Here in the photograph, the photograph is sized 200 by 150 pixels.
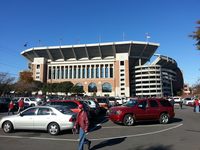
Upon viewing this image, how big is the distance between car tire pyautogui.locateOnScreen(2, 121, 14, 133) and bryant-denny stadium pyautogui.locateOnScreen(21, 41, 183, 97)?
406ft

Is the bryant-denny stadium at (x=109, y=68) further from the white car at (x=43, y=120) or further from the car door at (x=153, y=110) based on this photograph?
the white car at (x=43, y=120)

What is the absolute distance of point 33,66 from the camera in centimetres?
15325

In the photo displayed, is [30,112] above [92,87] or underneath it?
underneath

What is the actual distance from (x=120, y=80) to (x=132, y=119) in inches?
4929

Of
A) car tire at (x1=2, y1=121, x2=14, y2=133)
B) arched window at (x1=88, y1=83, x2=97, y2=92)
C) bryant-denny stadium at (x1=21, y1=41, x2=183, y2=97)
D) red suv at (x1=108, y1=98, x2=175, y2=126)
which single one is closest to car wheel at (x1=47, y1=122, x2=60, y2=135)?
car tire at (x1=2, y1=121, x2=14, y2=133)

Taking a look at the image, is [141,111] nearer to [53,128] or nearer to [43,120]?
[53,128]

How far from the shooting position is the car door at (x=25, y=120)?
42.7 feet

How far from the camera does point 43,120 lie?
12820mm

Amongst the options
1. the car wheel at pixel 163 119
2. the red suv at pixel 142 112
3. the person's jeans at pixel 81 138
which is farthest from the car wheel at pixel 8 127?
the car wheel at pixel 163 119

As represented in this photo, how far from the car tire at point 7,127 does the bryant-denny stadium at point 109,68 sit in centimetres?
12389

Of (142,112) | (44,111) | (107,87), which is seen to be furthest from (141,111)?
(107,87)

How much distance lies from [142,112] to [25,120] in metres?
7.37

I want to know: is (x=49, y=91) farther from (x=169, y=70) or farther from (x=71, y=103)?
(x=71, y=103)

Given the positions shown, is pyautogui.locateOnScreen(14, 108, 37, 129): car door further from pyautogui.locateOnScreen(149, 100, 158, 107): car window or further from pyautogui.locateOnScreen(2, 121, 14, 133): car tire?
pyautogui.locateOnScreen(149, 100, 158, 107): car window
